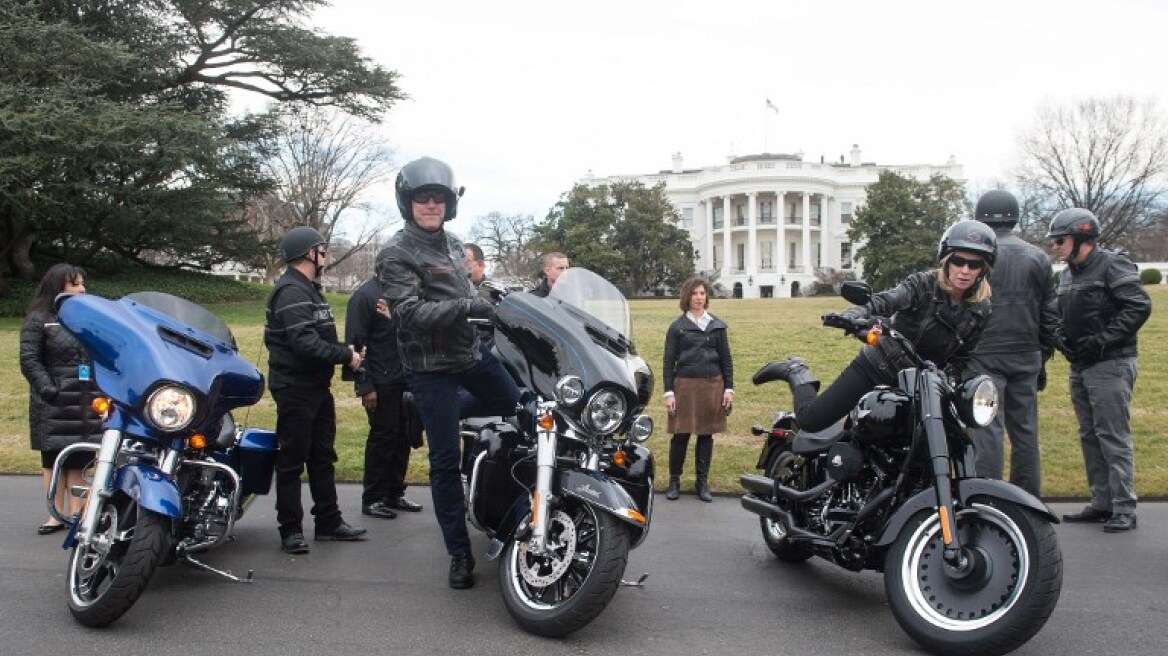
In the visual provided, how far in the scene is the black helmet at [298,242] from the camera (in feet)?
18.1

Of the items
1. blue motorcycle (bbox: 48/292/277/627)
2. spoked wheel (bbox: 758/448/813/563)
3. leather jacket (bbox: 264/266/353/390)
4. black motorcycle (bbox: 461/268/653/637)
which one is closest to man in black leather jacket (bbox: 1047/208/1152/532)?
spoked wheel (bbox: 758/448/813/563)

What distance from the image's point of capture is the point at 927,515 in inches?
150

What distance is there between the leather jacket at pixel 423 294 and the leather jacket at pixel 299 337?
967 mm

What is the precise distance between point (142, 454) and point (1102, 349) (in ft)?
19.1

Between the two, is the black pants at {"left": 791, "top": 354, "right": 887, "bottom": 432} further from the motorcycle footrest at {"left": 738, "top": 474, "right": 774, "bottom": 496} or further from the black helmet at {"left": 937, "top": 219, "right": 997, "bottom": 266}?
the black helmet at {"left": 937, "top": 219, "right": 997, "bottom": 266}

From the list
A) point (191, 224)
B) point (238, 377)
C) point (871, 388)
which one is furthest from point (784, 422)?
point (191, 224)

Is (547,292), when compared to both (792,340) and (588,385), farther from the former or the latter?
(792,340)

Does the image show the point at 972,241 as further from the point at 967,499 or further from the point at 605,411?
the point at 605,411

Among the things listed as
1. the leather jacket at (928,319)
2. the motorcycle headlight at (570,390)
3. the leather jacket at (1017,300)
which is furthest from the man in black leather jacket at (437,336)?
the leather jacket at (1017,300)

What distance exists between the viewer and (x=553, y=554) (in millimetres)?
4023

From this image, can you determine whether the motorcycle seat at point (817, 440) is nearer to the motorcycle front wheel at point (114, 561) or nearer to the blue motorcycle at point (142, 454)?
the blue motorcycle at point (142, 454)

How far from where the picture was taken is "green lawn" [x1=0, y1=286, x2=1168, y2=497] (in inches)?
309

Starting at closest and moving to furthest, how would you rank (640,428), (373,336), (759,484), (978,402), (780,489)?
(978,402) < (640,428) < (780,489) < (759,484) < (373,336)

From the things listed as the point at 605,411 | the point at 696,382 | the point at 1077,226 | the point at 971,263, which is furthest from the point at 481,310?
the point at 1077,226
